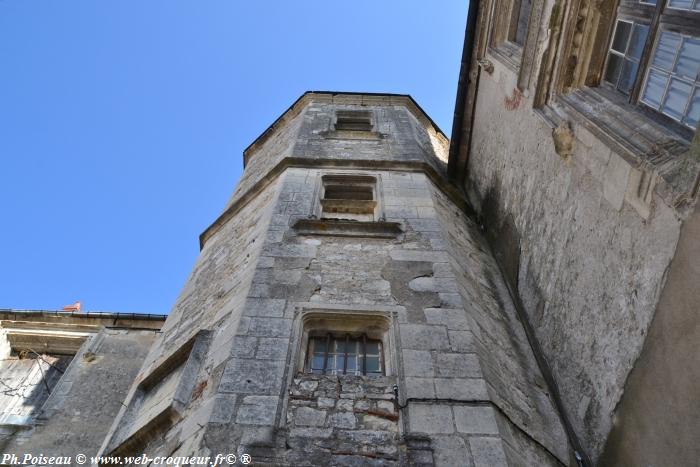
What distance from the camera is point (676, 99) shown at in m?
4.96

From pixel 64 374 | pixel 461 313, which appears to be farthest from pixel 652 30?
pixel 64 374

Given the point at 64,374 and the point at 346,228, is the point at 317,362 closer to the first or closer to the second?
the point at 346,228

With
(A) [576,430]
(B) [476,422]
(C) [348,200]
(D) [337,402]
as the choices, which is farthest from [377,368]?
(C) [348,200]

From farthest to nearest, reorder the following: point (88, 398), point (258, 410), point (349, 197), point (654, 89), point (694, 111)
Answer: point (349, 197) → point (88, 398) → point (654, 89) → point (694, 111) → point (258, 410)

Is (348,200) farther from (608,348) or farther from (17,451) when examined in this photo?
(17,451)

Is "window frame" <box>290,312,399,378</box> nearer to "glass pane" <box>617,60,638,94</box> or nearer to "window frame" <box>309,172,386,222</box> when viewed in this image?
"window frame" <box>309,172,386,222</box>

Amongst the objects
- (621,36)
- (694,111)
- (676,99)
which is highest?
(621,36)

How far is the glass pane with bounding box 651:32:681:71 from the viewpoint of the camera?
5051mm

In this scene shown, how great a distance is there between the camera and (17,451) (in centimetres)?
658

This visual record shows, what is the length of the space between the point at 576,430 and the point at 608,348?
0.79 metres

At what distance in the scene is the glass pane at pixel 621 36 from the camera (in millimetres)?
6043

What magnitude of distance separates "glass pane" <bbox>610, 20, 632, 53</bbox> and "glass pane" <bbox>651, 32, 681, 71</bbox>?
77 centimetres

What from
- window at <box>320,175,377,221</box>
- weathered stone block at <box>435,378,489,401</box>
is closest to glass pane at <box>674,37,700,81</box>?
weathered stone block at <box>435,378,489,401</box>

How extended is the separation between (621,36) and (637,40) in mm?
416
